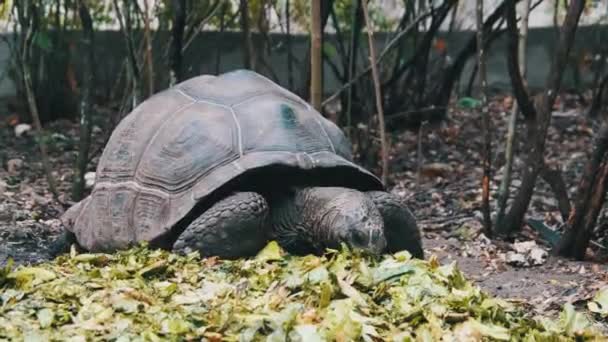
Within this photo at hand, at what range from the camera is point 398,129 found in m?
8.25

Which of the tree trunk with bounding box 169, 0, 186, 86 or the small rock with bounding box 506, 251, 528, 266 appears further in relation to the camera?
the tree trunk with bounding box 169, 0, 186, 86

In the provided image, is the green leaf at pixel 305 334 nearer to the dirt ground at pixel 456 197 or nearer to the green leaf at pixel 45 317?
the green leaf at pixel 45 317

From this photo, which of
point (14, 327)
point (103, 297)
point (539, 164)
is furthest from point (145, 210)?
point (539, 164)

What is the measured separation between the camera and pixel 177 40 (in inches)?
215

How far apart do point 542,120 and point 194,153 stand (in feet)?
5.46

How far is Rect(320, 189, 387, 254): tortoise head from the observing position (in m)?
3.87

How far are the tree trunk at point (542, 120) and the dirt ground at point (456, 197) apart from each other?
14cm

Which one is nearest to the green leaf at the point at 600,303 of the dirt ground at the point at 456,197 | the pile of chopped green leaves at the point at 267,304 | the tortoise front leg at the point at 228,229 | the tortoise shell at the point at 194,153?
the dirt ground at the point at 456,197

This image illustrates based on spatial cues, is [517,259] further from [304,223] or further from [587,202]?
[304,223]

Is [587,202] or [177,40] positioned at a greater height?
[177,40]

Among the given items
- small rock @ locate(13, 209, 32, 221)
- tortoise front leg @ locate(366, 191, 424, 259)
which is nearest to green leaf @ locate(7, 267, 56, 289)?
tortoise front leg @ locate(366, 191, 424, 259)

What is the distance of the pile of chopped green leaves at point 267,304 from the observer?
2.99 metres

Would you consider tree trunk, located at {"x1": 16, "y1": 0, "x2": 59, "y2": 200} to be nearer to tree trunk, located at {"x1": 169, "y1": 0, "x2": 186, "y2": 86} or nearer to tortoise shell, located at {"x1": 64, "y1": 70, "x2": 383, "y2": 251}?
tree trunk, located at {"x1": 169, "y1": 0, "x2": 186, "y2": 86}

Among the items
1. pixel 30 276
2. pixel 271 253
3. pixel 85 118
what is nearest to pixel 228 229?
pixel 271 253
